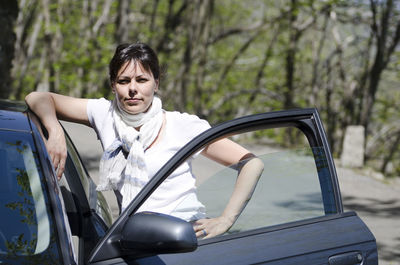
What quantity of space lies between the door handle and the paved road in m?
2.07

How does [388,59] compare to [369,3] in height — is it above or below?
below

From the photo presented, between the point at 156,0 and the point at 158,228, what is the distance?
17452 millimetres

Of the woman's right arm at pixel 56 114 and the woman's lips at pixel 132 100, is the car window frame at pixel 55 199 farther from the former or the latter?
the woman's lips at pixel 132 100

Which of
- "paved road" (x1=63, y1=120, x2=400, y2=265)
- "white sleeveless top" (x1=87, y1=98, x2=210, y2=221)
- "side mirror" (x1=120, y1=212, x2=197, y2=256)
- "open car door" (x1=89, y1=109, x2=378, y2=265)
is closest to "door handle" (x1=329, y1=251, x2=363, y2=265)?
"open car door" (x1=89, y1=109, x2=378, y2=265)

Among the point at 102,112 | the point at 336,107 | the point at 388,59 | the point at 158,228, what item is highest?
the point at 102,112

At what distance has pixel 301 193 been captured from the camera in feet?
8.42

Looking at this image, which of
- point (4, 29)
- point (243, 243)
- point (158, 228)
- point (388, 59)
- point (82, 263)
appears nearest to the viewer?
point (158, 228)

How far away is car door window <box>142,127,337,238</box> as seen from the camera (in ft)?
7.88

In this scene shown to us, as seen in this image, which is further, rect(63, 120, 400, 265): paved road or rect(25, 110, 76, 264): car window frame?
rect(63, 120, 400, 265): paved road

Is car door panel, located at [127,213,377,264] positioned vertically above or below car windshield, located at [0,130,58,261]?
below

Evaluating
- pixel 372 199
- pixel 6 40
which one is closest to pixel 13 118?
pixel 6 40

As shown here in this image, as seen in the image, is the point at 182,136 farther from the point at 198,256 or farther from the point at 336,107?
the point at 336,107

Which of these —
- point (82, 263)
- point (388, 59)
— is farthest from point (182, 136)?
point (388, 59)

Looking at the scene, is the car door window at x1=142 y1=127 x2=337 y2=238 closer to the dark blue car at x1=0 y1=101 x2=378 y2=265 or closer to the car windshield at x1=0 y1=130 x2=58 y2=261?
the dark blue car at x1=0 y1=101 x2=378 y2=265
